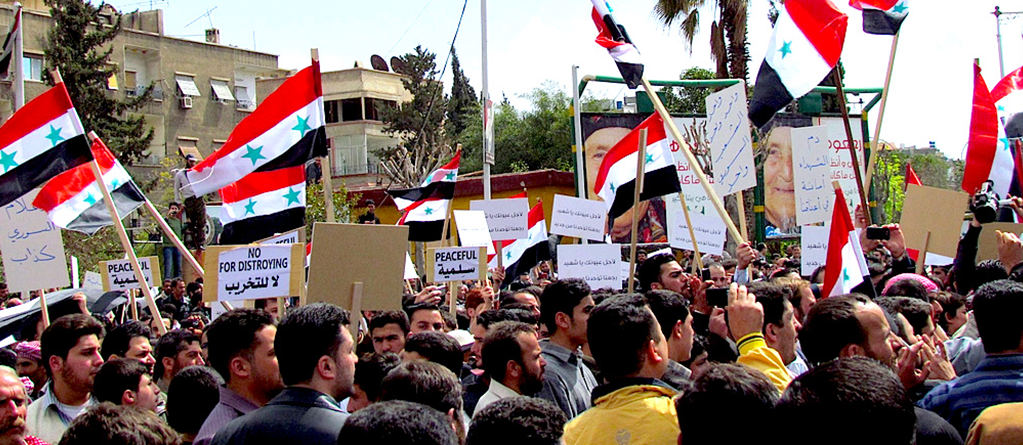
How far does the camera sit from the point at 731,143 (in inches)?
364

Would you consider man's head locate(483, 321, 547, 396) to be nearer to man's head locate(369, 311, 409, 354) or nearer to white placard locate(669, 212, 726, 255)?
man's head locate(369, 311, 409, 354)

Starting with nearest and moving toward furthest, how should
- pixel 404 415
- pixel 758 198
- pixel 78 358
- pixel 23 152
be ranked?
pixel 404 415
pixel 78 358
pixel 23 152
pixel 758 198

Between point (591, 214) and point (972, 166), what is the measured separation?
374 centimetres

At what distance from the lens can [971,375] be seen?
12.3ft

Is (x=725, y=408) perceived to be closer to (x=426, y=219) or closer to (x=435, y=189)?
(x=435, y=189)

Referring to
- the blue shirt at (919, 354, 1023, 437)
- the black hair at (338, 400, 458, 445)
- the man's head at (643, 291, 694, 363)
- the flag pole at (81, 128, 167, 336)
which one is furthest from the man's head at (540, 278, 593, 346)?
the flag pole at (81, 128, 167, 336)

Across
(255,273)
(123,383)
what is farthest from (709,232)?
(123,383)

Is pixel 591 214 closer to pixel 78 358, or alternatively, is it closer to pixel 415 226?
pixel 415 226

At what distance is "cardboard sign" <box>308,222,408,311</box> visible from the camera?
6121mm

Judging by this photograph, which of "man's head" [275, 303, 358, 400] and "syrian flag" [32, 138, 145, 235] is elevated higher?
"syrian flag" [32, 138, 145, 235]

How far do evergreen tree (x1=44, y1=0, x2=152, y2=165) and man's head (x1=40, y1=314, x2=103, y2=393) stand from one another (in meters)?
33.2

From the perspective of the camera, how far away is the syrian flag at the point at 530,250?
12.5 m

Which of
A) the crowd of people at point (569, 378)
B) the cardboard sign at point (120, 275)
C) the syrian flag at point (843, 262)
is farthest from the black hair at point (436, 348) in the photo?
the cardboard sign at point (120, 275)

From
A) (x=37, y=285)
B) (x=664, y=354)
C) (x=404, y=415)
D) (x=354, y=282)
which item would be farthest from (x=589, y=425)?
(x=37, y=285)
